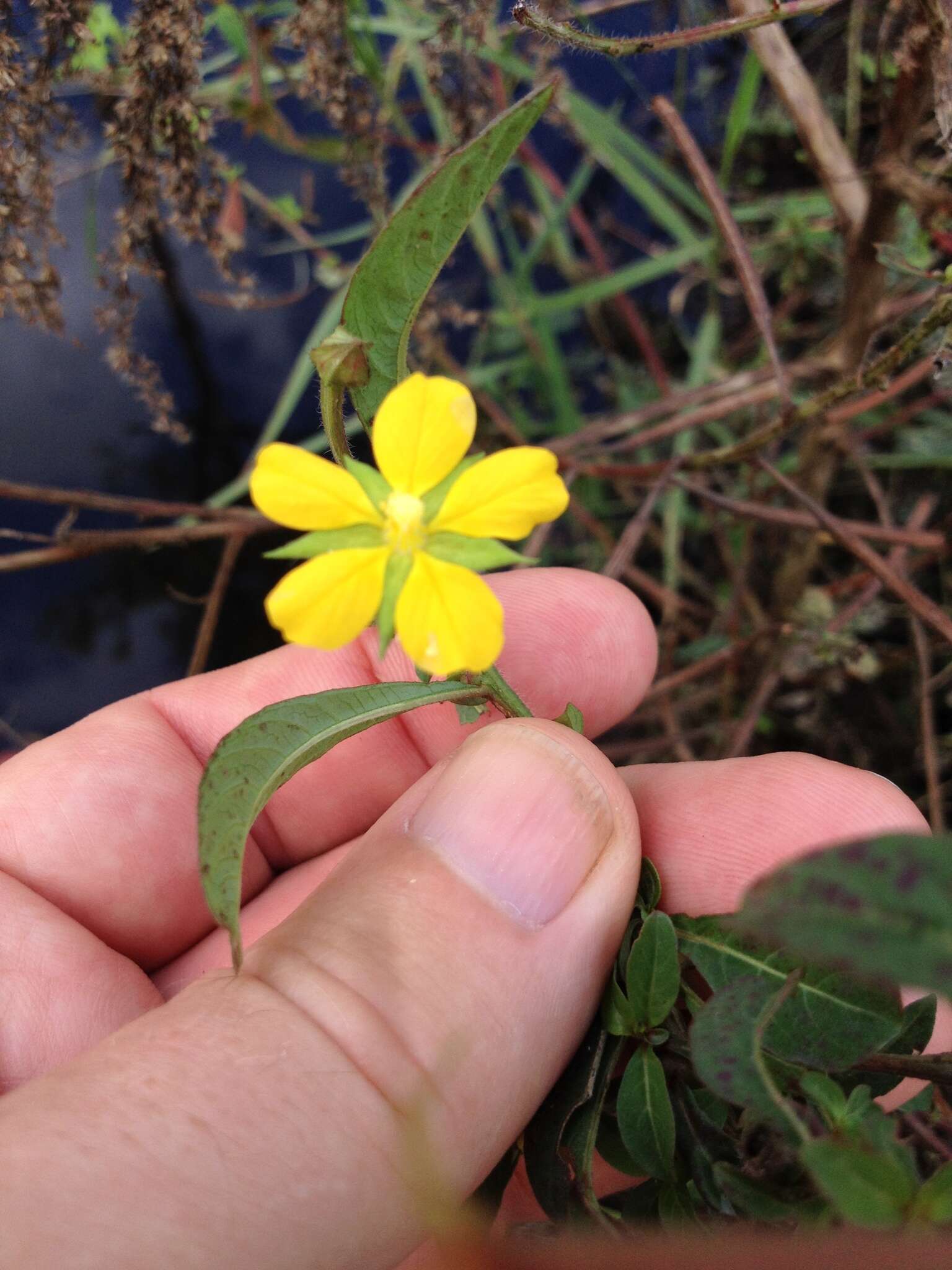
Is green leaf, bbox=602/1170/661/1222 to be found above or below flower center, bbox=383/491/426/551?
below

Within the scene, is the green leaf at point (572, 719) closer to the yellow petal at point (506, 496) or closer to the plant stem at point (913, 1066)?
the yellow petal at point (506, 496)

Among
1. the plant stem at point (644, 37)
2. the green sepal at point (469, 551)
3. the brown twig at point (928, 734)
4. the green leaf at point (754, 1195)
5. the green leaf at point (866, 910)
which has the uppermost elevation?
the plant stem at point (644, 37)

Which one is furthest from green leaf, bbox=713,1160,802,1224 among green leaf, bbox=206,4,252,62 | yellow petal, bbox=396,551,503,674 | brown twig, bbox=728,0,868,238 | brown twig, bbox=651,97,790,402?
green leaf, bbox=206,4,252,62

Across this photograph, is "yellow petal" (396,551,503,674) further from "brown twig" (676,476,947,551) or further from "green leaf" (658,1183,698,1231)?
"brown twig" (676,476,947,551)

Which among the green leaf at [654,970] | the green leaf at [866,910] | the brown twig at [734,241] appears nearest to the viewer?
the green leaf at [866,910]

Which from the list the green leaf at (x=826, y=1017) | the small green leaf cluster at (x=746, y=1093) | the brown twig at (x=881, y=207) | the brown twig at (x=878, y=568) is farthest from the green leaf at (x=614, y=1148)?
the brown twig at (x=881, y=207)

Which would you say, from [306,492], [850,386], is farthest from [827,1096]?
[850,386]

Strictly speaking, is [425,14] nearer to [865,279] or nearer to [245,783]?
[865,279]
